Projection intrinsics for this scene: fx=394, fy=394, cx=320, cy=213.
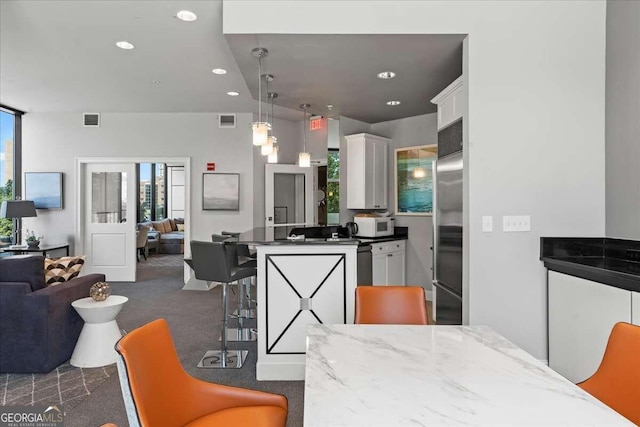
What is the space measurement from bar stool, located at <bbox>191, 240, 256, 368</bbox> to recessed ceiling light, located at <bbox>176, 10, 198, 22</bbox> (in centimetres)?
182

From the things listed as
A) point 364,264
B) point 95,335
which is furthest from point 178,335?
point 364,264

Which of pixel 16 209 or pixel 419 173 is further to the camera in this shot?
pixel 16 209

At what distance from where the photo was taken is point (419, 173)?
18.1 ft

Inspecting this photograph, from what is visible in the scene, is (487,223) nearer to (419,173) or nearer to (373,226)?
(373,226)

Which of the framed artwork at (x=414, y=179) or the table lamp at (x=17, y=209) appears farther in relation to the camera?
the table lamp at (x=17, y=209)

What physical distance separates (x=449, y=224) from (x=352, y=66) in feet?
5.41

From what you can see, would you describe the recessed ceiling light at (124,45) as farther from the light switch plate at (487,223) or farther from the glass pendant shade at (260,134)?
the light switch plate at (487,223)

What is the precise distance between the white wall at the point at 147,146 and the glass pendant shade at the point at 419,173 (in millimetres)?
2636

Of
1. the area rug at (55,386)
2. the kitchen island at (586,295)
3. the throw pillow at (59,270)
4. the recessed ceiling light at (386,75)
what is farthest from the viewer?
the recessed ceiling light at (386,75)

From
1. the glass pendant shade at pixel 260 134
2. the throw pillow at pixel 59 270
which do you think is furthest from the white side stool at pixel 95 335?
the glass pendant shade at pixel 260 134

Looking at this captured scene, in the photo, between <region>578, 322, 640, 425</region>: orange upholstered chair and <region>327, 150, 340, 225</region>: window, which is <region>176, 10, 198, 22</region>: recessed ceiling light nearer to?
<region>578, 322, 640, 425</region>: orange upholstered chair

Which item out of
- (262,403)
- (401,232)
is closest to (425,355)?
(262,403)

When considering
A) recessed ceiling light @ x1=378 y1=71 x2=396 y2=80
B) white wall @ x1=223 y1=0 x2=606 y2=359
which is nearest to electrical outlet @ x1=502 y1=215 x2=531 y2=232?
white wall @ x1=223 y1=0 x2=606 y2=359

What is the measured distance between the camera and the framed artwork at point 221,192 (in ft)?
21.1
